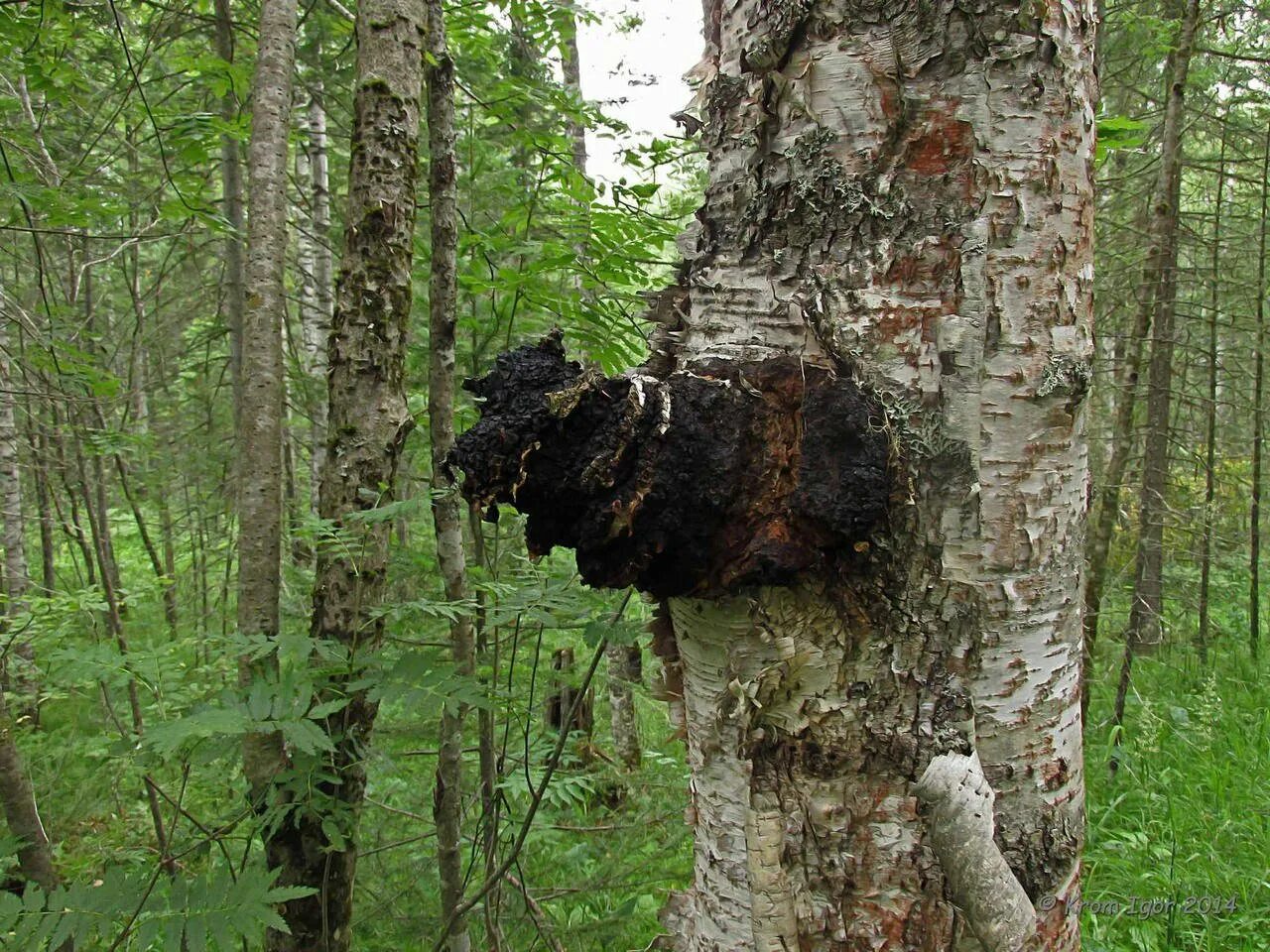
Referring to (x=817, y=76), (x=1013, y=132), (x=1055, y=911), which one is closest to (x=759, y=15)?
(x=817, y=76)

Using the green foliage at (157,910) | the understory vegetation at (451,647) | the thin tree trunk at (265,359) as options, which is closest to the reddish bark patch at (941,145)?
the understory vegetation at (451,647)

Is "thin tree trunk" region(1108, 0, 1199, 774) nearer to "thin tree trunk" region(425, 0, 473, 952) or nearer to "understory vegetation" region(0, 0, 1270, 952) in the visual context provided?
A: "understory vegetation" region(0, 0, 1270, 952)

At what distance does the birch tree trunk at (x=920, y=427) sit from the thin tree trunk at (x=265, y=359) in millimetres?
2086

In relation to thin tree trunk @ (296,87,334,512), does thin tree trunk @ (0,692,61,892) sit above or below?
below

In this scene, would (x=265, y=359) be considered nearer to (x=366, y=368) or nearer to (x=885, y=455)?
(x=366, y=368)

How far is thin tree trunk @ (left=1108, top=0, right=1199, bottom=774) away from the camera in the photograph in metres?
4.60

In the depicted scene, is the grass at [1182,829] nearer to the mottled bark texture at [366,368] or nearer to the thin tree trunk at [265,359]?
the mottled bark texture at [366,368]

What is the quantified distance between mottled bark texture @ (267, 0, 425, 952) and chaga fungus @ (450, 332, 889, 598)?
177 cm

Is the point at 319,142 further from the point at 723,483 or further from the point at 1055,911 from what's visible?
the point at 1055,911

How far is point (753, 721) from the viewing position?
3.55 feet

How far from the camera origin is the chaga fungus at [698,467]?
1.00m

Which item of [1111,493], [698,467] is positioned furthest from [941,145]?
[1111,493]

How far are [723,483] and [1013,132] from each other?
638 millimetres

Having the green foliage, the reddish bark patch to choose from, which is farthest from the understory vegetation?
the reddish bark patch
